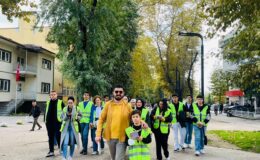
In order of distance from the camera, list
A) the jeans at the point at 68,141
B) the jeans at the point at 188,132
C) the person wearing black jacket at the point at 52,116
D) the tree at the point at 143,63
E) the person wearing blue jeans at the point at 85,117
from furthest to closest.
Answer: the tree at the point at 143,63
the jeans at the point at 188,132
the person wearing blue jeans at the point at 85,117
the person wearing black jacket at the point at 52,116
the jeans at the point at 68,141

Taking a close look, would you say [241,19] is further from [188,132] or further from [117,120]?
[117,120]

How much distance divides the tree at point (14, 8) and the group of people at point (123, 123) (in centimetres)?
391

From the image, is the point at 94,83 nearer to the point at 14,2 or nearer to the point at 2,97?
the point at 14,2

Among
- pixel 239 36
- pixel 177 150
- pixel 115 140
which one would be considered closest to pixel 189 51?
pixel 239 36

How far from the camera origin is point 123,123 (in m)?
7.22

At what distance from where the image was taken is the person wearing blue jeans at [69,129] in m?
10.3

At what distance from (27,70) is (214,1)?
124ft

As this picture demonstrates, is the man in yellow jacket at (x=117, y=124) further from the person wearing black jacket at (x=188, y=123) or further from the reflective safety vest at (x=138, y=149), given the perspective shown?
the person wearing black jacket at (x=188, y=123)

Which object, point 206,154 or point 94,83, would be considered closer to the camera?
point 206,154

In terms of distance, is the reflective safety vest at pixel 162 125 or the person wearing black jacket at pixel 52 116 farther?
the person wearing black jacket at pixel 52 116

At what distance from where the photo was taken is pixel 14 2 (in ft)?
43.1

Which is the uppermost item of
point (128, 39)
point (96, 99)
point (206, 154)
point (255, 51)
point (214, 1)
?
point (128, 39)

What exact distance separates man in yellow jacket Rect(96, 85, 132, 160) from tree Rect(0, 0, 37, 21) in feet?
24.2

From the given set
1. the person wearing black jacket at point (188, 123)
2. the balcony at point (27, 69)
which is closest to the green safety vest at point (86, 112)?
the person wearing black jacket at point (188, 123)
